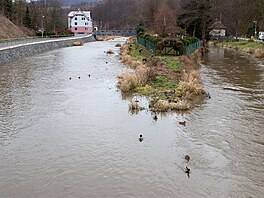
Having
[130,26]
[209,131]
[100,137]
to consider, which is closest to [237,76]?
[209,131]

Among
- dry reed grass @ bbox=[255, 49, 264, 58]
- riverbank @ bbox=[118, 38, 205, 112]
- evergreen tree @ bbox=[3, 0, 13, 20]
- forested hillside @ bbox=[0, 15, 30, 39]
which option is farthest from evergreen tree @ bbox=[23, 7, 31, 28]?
riverbank @ bbox=[118, 38, 205, 112]

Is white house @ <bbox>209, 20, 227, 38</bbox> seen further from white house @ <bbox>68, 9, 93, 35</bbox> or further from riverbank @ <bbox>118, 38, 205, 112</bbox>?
riverbank @ <bbox>118, 38, 205, 112</bbox>

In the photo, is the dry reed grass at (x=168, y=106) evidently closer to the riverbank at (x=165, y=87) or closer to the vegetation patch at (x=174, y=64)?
the riverbank at (x=165, y=87)

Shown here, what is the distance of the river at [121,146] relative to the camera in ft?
28.7

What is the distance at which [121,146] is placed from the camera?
450 inches

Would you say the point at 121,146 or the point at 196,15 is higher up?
the point at 196,15

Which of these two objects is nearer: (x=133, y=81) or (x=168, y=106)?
(x=168, y=106)

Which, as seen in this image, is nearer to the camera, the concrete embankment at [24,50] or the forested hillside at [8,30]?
the concrete embankment at [24,50]

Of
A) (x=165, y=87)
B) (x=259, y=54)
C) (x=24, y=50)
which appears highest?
(x=24, y=50)

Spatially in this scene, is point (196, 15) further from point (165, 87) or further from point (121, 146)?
point (121, 146)

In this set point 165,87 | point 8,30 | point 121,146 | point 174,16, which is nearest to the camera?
point 121,146

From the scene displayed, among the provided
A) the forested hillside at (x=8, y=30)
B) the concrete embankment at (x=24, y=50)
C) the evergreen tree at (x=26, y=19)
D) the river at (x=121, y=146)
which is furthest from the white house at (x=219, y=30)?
the river at (x=121, y=146)

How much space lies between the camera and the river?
345 inches

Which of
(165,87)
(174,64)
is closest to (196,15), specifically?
(174,64)
